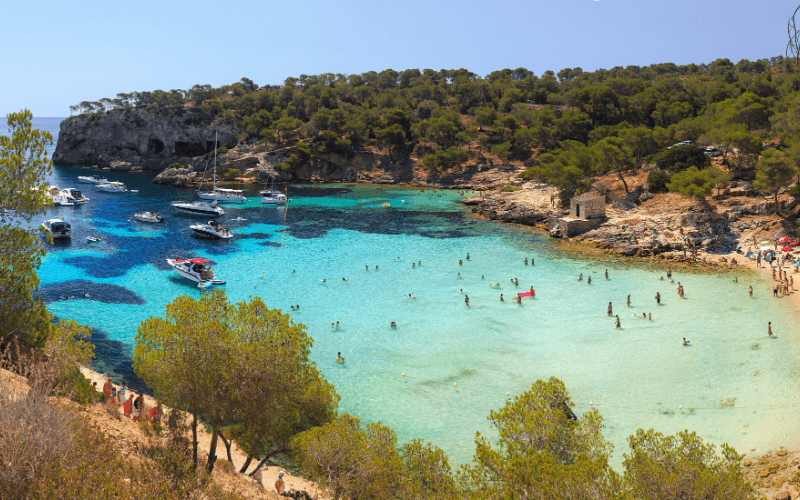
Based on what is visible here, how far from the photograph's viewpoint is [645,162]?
69938mm

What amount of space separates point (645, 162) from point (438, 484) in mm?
68577

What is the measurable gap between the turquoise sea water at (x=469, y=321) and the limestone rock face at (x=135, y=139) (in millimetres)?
63899

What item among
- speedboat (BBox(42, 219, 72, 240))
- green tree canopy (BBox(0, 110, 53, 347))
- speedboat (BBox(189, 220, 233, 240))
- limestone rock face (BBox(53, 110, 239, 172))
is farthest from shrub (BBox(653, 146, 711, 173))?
limestone rock face (BBox(53, 110, 239, 172))

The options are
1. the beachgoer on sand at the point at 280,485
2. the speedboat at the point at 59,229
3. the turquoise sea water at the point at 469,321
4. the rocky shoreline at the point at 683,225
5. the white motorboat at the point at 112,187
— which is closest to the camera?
the beachgoer on sand at the point at 280,485

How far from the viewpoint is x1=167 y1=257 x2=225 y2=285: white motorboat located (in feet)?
145

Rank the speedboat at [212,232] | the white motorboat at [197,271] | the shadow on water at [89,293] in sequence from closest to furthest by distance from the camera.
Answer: the shadow on water at [89,293] → the white motorboat at [197,271] → the speedboat at [212,232]

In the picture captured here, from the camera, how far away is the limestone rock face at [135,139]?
12250 centimetres

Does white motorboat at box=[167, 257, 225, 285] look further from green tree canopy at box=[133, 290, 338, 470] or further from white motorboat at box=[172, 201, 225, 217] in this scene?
white motorboat at box=[172, 201, 225, 217]

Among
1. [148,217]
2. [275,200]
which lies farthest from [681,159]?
[148,217]

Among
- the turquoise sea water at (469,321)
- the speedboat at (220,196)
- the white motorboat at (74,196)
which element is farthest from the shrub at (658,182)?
the white motorboat at (74,196)

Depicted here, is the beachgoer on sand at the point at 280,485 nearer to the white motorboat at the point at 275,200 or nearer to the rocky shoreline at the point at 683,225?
the rocky shoreline at the point at 683,225

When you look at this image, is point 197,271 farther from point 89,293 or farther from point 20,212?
point 20,212

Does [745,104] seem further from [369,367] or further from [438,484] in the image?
[438,484]

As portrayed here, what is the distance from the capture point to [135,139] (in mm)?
127562
